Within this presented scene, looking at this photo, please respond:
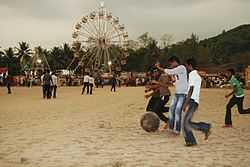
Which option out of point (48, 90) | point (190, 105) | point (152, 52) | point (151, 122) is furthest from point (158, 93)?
point (152, 52)

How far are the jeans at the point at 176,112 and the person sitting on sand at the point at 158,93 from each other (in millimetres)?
777

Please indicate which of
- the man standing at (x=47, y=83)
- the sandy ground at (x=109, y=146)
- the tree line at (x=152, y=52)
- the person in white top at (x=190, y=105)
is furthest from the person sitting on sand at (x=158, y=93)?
the tree line at (x=152, y=52)

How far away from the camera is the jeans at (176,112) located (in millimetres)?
9156

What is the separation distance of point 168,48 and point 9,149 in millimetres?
95237

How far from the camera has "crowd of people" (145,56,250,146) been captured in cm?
820

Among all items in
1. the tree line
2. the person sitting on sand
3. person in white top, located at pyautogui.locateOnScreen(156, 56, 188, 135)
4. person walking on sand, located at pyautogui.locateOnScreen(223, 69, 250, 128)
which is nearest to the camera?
person in white top, located at pyautogui.locateOnScreen(156, 56, 188, 135)

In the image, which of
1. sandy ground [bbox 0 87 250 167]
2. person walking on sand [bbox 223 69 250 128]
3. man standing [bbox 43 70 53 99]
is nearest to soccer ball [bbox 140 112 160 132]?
sandy ground [bbox 0 87 250 167]

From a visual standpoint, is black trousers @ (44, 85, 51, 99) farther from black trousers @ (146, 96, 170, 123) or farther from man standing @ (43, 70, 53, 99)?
black trousers @ (146, 96, 170, 123)

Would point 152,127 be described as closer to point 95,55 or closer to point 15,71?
point 95,55

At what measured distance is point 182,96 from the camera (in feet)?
30.1

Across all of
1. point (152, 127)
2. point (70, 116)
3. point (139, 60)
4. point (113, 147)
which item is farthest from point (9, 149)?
point (139, 60)

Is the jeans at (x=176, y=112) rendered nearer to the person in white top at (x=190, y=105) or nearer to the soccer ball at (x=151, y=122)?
the soccer ball at (x=151, y=122)

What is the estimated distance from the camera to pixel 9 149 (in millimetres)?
7910

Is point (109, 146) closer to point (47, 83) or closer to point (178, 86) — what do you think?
point (178, 86)
